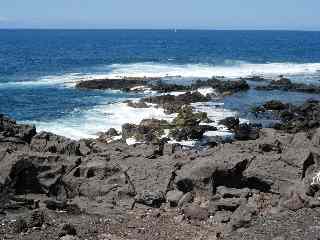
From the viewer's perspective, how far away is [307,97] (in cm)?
5212

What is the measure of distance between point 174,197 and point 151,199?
771 mm

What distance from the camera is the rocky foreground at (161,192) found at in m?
16.9

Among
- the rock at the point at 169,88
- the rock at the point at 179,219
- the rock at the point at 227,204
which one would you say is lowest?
the rock at the point at 169,88

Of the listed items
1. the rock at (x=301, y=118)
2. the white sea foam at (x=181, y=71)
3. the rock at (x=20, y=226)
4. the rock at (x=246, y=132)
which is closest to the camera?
the rock at (x=20, y=226)

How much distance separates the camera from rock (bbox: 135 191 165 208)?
19984 mm

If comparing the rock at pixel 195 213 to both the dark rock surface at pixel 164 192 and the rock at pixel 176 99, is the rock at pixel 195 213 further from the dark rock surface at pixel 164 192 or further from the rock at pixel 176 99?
the rock at pixel 176 99

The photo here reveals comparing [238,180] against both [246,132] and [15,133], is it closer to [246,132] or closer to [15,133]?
[15,133]

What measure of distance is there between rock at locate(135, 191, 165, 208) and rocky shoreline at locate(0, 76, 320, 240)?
33 mm

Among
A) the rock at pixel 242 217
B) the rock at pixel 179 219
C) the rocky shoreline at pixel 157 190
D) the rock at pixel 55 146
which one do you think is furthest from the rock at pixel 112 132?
the rock at pixel 242 217

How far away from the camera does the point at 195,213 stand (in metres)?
18.7

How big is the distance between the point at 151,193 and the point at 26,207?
4.16 meters

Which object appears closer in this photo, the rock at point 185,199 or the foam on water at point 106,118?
the rock at point 185,199

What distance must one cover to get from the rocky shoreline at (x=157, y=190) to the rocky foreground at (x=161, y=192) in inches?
1.3

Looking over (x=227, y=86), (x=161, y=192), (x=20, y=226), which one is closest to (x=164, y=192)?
(x=161, y=192)
